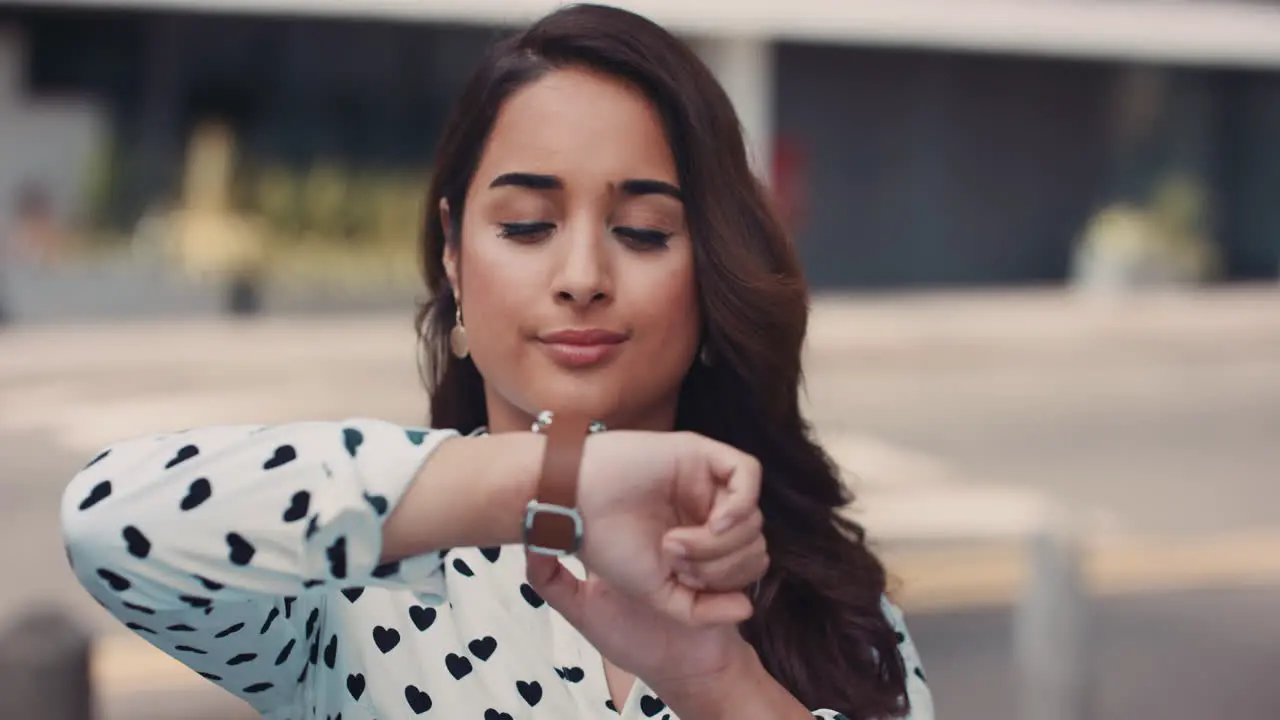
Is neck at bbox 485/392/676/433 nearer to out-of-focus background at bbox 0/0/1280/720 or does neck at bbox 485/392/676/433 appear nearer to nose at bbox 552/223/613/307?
nose at bbox 552/223/613/307

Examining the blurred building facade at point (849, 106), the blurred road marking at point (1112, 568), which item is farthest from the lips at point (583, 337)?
the blurred building facade at point (849, 106)

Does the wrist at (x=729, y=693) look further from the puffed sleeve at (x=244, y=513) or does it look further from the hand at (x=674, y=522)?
the puffed sleeve at (x=244, y=513)

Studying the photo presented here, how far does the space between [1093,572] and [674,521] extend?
5876 mm

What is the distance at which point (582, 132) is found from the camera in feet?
4.74

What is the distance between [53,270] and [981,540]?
12353mm

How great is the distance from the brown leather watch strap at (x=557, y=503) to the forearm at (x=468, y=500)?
0.01m

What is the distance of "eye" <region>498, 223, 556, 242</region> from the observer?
1.45 m

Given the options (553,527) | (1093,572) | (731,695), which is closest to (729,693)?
(731,695)

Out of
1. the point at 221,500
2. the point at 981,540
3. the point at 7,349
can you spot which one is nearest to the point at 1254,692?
the point at 981,540

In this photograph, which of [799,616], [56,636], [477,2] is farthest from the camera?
[477,2]

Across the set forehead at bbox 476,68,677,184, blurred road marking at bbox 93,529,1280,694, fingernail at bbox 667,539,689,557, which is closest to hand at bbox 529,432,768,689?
fingernail at bbox 667,539,689,557

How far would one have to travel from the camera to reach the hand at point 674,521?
1101 millimetres

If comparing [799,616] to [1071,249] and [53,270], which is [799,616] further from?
[1071,249]

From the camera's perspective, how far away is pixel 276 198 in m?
17.6
